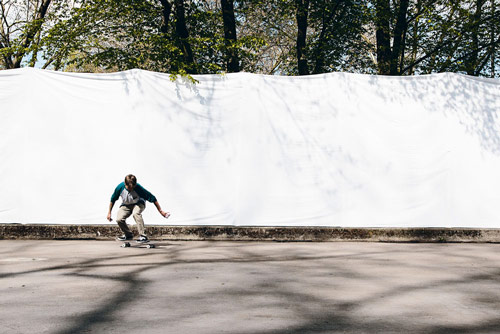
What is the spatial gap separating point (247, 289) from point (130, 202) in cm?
435

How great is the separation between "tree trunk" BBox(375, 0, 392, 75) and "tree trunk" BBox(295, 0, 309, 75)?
179 centimetres

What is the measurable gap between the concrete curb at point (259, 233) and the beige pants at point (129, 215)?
62 centimetres

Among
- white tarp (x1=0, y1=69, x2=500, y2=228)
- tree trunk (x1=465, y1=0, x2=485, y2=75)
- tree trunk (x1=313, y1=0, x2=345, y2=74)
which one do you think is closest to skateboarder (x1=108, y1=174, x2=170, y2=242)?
white tarp (x1=0, y1=69, x2=500, y2=228)

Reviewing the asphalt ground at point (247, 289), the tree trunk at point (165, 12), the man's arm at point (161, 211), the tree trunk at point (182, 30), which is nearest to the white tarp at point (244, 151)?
the man's arm at point (161, 211)

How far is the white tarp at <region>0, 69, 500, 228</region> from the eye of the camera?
10.6 metres

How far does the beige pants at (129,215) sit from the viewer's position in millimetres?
9773

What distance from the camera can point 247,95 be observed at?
35.1 ft

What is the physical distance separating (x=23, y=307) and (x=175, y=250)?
4.11 metres

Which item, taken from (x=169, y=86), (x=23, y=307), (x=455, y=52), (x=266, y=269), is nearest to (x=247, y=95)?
(x=169, y=86)

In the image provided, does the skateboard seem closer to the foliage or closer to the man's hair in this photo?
the man's hair

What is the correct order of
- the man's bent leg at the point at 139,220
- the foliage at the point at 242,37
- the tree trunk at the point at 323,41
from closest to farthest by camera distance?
the man's bent leg at the point at 139,220 < the foliage at the point at 242,37 < the tree trunk at the point at 323,41

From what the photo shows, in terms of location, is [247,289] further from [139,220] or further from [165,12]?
[165,12]

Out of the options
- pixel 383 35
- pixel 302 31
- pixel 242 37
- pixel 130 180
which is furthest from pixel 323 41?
pixel 130 180

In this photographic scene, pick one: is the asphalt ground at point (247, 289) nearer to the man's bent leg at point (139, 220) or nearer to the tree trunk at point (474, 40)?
the man's bent leg at point (139, 220)
